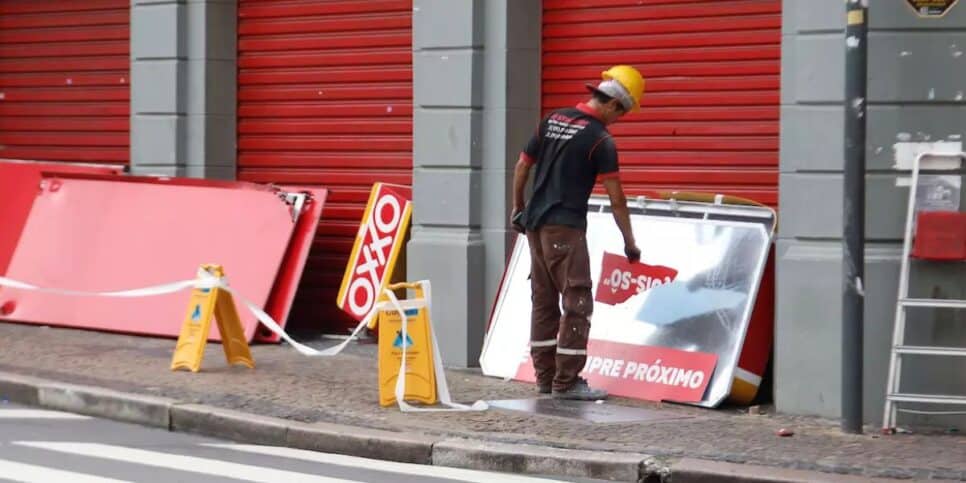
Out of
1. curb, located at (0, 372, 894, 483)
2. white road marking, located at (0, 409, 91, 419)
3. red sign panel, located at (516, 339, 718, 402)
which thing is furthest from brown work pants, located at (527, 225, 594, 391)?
white road marking, located at (0, 409, 91, 419)

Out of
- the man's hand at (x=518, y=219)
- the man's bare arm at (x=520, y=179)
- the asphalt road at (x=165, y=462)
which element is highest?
the man's bare arm at (x=520, y=179)

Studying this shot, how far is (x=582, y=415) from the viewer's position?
1077cm

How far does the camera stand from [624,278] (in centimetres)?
1217

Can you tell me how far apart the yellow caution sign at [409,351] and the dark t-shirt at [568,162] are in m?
1.05

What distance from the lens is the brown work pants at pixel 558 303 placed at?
11.3m

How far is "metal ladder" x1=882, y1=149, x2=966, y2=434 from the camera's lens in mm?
10391

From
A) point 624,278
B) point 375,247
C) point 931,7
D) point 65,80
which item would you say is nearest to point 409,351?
point 624,278

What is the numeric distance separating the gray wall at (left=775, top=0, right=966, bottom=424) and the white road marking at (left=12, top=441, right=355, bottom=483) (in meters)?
3.51

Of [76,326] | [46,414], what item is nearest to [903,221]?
[46,414]

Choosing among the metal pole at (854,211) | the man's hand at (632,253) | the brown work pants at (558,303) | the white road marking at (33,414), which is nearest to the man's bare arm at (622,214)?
the man's hand at (632,253)

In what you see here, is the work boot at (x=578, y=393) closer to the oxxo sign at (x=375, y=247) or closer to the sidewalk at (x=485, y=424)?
the sidewalk at (x=485, y=424)

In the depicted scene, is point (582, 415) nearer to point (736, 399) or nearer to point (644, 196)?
point (736, 399)

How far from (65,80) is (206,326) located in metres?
5.54

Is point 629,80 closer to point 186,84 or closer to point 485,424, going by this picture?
point 485,424
